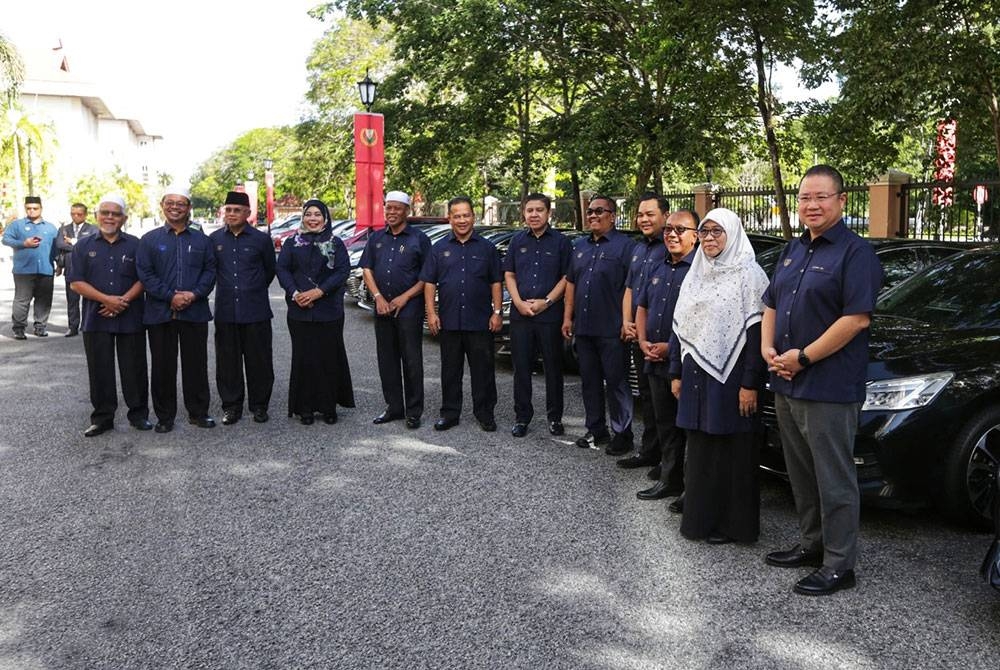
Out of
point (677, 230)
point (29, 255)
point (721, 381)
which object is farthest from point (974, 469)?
point (29, 255)

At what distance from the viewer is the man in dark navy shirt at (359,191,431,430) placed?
779 cm

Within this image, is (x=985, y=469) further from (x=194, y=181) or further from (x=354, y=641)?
(x=194, y=181)

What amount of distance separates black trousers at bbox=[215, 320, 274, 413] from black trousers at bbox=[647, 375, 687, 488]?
3.64 m

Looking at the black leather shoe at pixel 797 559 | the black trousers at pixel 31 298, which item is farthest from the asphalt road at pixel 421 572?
the black trousers at pixel 31 298

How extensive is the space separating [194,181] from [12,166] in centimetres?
13116

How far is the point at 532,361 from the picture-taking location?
756 centimetres

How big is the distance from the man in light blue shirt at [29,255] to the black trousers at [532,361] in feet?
28.2

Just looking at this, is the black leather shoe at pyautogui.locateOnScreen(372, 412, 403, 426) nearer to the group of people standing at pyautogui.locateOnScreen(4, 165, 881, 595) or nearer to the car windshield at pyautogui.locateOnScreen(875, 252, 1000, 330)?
the group of people standing at pyautogui.locateOnScreen(4, 165, 881, 595)

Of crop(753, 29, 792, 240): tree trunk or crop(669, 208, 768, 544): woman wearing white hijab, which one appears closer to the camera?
crop(669, 208, 768, 544): woman wearing white hijab

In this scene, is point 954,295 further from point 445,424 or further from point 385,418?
point 385,418

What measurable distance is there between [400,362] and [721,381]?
3.80 meters

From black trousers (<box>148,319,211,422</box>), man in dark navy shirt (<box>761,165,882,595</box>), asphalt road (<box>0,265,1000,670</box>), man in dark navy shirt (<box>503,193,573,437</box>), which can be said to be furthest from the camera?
black trousers (<box>148,319,211,422</box>)

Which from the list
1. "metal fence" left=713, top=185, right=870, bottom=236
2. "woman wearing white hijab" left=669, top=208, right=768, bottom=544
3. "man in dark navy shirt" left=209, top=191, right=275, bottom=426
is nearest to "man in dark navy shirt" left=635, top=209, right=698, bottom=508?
"woman wearing white hijab" left=669, top=208, right=768, bottom=544

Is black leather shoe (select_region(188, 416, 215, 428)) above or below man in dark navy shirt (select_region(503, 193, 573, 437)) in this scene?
below
